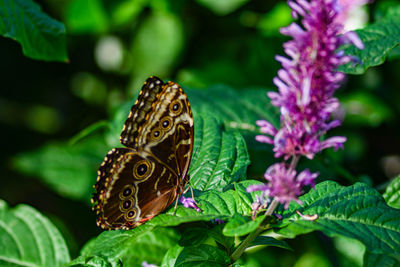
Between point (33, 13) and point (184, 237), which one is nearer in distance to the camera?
point (184, 237)

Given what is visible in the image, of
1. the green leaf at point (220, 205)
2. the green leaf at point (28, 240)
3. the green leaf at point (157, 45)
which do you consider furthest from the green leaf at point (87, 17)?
the green leaf at point (220, 205)

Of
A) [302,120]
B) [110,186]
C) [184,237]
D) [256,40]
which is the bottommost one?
[184,237]

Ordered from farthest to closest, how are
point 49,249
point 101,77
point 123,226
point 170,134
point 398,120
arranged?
1. point 101,77
2. point 398,120
3. point 49,249
4. point 170,134
5. point 123,226

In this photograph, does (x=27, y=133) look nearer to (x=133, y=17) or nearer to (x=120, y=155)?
(x=133, y=17)

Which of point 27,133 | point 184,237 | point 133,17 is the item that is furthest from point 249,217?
point 27,133

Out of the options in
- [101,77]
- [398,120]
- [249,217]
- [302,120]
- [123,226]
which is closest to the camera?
[302,120]

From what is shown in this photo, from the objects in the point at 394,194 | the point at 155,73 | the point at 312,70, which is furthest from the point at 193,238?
the point at 155,73

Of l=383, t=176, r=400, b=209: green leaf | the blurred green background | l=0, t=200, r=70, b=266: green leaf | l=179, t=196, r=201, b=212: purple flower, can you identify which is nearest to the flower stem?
l=179, t=196, r=201, b=212: purple flower

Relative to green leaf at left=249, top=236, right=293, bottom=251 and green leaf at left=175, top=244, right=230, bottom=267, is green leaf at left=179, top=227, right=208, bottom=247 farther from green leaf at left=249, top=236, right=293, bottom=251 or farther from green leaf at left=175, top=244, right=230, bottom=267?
green leaf at left=249, top=236, right=293, bottom=251
